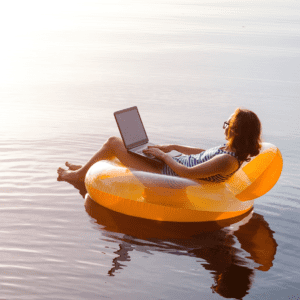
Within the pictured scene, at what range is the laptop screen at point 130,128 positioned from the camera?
5590 mm

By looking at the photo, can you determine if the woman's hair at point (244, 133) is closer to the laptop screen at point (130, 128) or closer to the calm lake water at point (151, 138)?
the calm lake water at point (151, 138)

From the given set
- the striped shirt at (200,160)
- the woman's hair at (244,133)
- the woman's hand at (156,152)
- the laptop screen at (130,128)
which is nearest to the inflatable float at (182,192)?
the striped shirt at (200,160)

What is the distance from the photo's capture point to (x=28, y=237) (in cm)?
473

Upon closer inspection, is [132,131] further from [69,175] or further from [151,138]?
[151,138]

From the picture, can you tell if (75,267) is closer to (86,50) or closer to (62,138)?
(62,138)

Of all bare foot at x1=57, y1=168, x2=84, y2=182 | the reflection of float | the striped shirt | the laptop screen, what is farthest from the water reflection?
the laptop screen

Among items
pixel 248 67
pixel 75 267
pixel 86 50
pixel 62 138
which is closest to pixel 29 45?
pixel 86 50

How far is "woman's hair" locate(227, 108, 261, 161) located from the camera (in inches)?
190

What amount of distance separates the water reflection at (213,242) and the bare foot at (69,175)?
599mm

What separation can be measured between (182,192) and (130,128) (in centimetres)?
100

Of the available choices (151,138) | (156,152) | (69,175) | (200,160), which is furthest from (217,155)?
(151,138)

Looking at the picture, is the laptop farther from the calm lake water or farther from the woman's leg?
the calm lake water

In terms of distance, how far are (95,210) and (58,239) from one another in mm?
821

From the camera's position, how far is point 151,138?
8.27 metres
